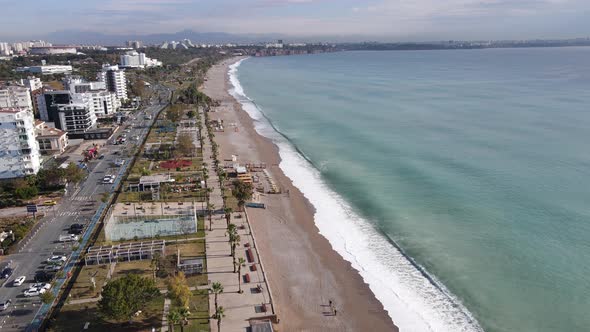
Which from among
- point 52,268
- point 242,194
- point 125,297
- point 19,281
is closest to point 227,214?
point 242,194

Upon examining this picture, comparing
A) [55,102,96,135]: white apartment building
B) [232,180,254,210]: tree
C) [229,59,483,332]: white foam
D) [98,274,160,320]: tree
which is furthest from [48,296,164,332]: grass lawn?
[55,102,96,135]: white apartment building

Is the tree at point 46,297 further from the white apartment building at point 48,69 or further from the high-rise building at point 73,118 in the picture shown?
the white apartment building at point 48,69

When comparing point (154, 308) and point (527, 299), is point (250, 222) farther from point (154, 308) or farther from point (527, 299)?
point (527, 299)

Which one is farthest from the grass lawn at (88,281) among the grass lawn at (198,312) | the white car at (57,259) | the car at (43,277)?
the grass lawn at (198,312)

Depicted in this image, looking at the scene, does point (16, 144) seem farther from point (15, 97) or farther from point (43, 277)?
point (15, 97)

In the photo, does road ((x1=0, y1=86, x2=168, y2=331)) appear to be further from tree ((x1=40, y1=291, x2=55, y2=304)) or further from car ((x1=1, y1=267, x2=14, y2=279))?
tree ((x1=40, y1=291, x2=55, y2=304))

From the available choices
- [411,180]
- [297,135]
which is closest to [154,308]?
[411,180]

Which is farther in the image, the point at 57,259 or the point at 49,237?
the point at 49,237
